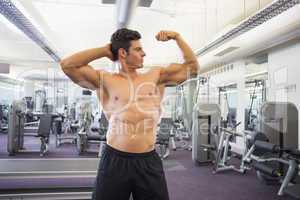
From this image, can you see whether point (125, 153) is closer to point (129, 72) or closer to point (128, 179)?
point (128, 179)

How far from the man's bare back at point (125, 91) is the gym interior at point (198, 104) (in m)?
0.22

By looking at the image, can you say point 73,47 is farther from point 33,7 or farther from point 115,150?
point 115,150

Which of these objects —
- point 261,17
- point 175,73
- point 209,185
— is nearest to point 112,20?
point 261,17

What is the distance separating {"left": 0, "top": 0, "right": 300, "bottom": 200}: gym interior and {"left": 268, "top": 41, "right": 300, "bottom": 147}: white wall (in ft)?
0.06

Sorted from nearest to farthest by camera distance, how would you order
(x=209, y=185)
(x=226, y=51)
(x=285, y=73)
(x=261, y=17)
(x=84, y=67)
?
(x=84, y=67)
(x=261, y=17)
(x=209, y=185)
(x=285, y=73)
(x=226, y=51)

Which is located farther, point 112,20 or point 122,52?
point 112,20

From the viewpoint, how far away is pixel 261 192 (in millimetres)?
3539

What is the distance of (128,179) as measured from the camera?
1267mm

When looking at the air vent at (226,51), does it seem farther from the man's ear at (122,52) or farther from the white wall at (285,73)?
the man's ear at (122,52)

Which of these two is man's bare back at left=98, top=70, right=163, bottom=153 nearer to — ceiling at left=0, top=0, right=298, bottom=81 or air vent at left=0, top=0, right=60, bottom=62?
ceiling at left=0, top=0, right=298, bottom=81

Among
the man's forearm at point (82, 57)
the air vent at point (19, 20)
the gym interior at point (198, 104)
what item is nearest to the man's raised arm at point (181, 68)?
the gym interior at point (198, 104)

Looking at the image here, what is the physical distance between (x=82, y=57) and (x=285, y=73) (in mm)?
4804

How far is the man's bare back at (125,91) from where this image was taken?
135cm

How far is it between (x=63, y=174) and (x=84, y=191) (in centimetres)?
27
